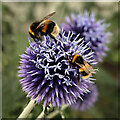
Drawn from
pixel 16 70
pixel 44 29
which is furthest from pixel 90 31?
pixel 16 70

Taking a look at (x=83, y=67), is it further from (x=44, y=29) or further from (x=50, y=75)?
(x=44, y=29)

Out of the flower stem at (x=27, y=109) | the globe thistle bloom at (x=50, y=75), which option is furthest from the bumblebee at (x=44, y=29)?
the flower stem at (x=27, y=109)

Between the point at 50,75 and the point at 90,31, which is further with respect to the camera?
the point at 90,31

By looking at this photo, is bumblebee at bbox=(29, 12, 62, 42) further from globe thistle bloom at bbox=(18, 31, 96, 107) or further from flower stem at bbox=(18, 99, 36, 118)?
flower stem at bbox=(18, 99, 36, 118)

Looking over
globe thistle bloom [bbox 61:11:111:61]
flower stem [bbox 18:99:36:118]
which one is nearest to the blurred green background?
flower stem [bbox 18:99:36:118]

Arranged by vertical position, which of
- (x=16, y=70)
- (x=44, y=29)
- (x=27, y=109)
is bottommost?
(x=27, y=109)

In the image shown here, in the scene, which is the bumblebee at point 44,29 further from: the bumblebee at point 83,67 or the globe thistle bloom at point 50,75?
the bumblebee at point 83,67

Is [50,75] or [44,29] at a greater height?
[44,29]
